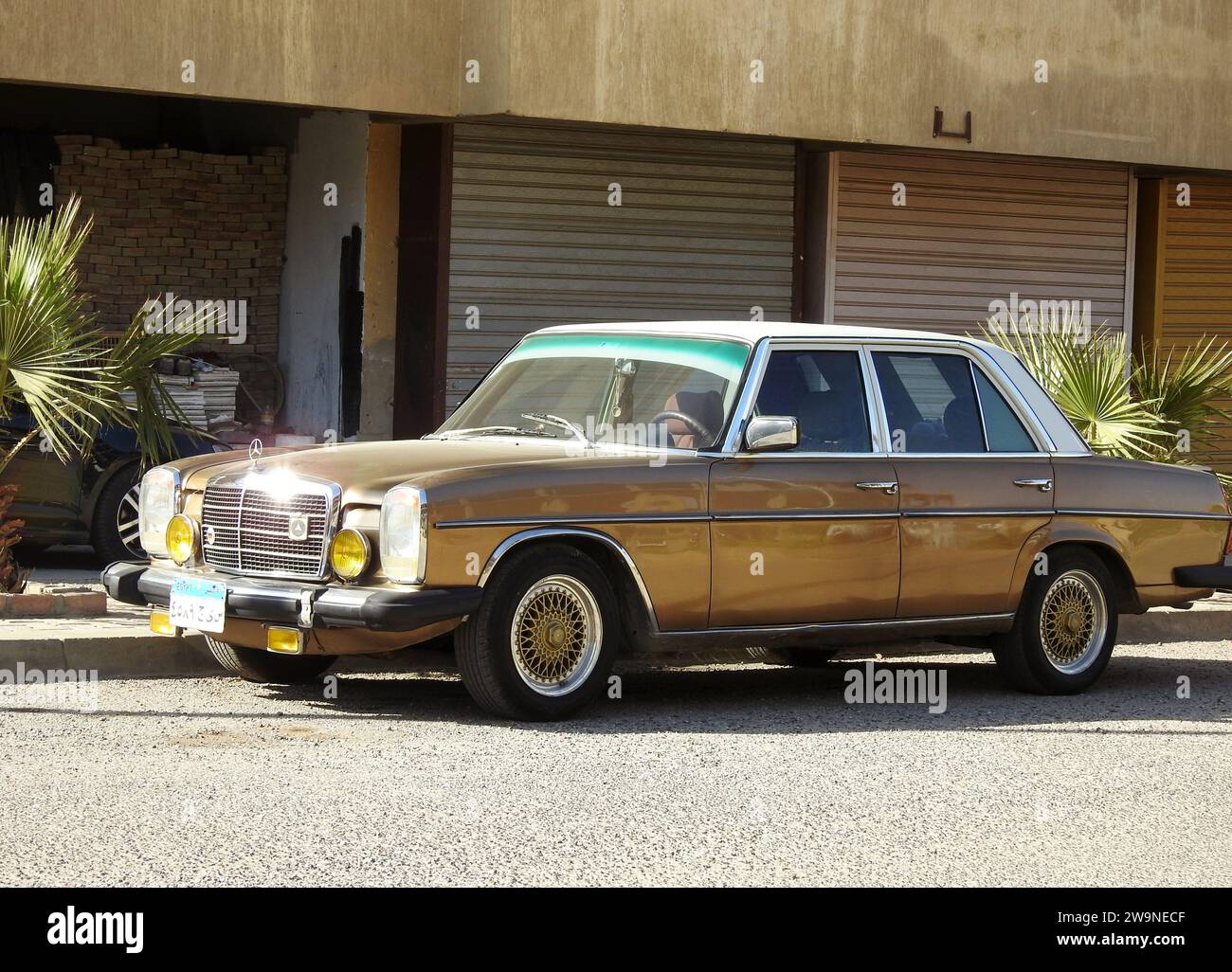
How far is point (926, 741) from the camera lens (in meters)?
8.35

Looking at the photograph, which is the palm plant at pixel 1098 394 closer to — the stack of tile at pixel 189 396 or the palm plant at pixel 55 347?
the palm plant at pixel 55 347

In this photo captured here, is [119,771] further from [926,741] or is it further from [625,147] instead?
[625,147]

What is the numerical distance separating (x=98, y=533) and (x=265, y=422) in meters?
4.19

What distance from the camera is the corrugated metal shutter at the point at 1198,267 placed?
64.8ft

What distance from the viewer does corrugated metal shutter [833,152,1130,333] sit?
707 inches

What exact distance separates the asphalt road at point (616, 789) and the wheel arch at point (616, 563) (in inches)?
17.4

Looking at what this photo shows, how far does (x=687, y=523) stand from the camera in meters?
8.58

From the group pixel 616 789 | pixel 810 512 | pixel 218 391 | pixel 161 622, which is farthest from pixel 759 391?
pixel 218 391

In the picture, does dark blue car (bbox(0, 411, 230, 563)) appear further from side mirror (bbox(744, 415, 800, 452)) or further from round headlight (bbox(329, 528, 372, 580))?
side mirror (bbox(744, 415, 800, 452))

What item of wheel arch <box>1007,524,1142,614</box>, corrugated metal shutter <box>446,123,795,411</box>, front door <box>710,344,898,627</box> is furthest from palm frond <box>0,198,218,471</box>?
→ corrugated metal shutter <box>446,123,795,411</box>

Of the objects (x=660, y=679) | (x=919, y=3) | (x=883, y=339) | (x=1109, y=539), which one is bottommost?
(x=660, y=679)

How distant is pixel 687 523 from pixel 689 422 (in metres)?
0.56

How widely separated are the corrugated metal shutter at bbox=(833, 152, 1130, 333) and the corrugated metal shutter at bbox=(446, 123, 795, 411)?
2.33ft

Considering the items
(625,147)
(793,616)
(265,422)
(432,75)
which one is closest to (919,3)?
(625,147)
